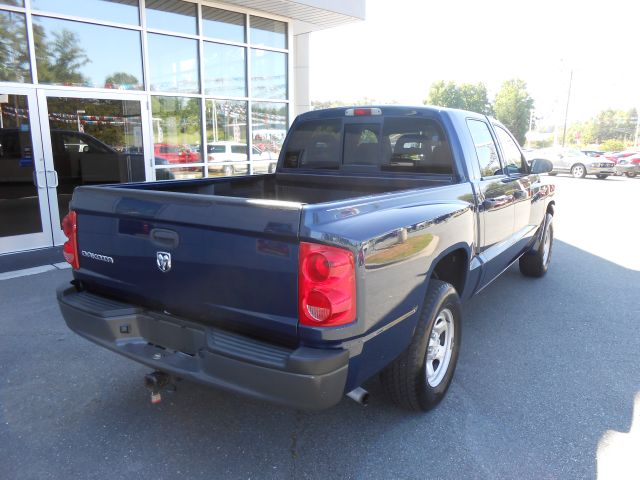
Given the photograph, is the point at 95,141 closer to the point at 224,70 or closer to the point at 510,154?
the point at 224,70

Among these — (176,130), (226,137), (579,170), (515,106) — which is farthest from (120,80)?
(515,106)

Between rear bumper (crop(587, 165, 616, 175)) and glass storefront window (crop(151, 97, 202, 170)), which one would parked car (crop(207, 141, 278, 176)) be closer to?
glass storefront window (crop(151, 97, 202, 170))

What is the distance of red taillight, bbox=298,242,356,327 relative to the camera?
6.98 ft

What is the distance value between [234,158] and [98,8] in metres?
3.67

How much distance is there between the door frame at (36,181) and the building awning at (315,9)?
4.03 m

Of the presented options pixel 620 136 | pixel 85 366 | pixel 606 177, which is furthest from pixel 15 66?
pixel 620 136

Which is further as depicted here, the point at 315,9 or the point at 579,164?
the point at 579,164

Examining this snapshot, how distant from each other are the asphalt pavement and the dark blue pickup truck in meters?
0.35

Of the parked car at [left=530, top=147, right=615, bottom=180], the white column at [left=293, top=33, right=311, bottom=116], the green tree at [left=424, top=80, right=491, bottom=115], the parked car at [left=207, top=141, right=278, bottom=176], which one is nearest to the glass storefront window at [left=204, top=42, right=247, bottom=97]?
the parked car at [left=207, top=141, right=278, bottom=176]

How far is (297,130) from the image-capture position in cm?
466

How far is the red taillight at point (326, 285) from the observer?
6.98 feet

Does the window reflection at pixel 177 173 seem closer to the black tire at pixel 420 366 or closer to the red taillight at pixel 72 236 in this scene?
the red taillight at pixel 72 236

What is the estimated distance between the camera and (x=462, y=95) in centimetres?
9212

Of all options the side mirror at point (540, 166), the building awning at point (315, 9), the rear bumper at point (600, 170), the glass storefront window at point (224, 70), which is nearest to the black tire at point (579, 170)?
the rear bumper at point (600, 170)
